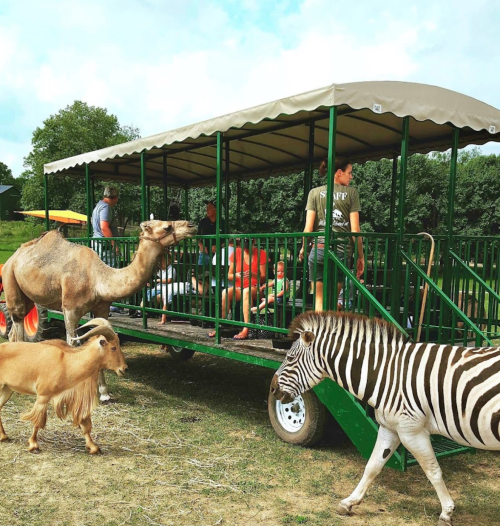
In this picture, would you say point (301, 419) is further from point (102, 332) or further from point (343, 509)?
point (102, 332)

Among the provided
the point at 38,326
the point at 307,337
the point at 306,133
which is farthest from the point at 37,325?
the point at 307,337

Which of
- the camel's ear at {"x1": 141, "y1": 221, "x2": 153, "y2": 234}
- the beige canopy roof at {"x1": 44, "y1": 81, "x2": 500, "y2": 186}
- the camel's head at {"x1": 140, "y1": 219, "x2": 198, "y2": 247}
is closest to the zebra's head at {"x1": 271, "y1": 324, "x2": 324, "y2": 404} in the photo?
the beige canopy roof at {"x1": 44, "y1": 81, "x2": 500, "y2": 186}

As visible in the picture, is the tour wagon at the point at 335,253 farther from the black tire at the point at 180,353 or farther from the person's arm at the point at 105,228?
the person's arm at the point at 105,228

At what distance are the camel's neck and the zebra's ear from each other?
256 cm

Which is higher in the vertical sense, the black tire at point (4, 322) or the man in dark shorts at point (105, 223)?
the man in dark shorts at point (105, 223)

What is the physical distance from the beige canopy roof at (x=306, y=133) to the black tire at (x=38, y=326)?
2.21 meters

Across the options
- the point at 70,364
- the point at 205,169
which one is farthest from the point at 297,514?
the point at 205,169

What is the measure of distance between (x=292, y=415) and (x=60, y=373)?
201cm

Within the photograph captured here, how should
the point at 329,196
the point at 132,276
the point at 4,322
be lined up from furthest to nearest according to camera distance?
the point at 4,322, the point at 132,276, the point at 329,196

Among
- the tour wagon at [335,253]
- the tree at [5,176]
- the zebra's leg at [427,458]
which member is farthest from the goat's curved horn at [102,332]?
the tree at [5,176]

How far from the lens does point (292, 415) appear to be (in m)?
4.79

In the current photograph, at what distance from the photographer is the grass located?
3470 millimetres

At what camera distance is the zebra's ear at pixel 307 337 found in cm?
359

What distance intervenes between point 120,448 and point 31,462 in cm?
71
